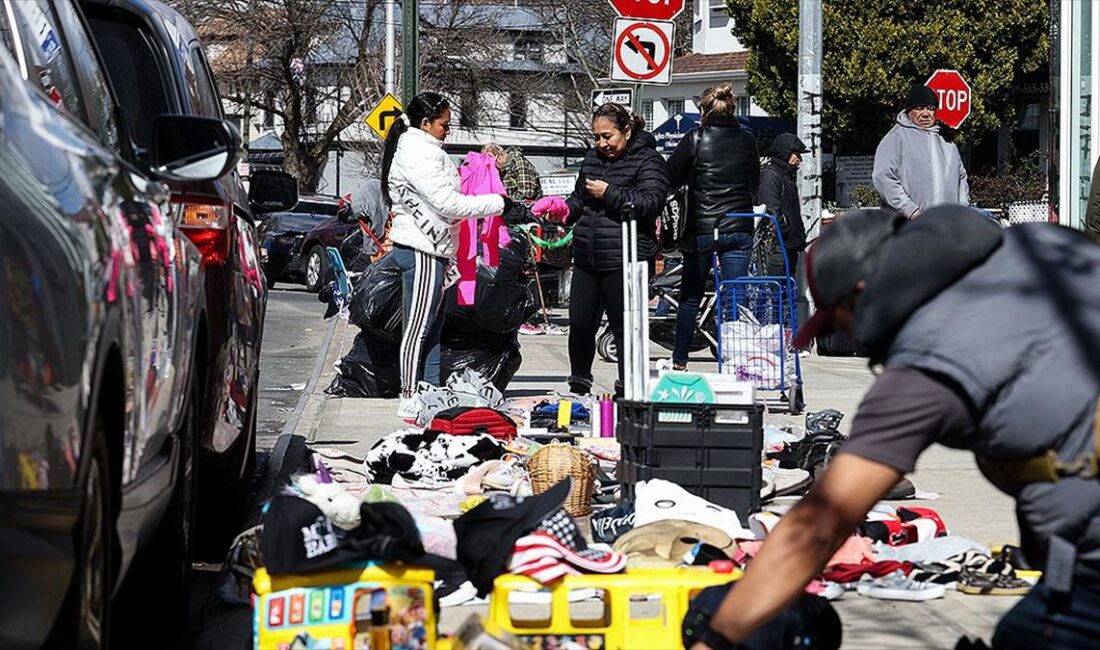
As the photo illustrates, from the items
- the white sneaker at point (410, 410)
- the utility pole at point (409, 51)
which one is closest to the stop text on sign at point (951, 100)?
the utility pole at point (409, 51)

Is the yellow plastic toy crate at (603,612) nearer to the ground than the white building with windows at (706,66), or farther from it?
nearer to the ground

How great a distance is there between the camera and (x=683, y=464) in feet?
22.7

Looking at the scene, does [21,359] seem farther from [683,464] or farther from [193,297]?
[683,464]

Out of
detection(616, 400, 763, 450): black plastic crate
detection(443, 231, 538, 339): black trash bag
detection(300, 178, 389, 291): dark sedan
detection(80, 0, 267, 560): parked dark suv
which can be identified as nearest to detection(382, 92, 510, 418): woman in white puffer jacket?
detection(443, 231, 538, 339): black trash bag

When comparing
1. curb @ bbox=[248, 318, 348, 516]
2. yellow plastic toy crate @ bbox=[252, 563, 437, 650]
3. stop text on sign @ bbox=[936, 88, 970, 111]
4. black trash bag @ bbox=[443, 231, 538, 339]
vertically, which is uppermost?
stop text on sign @ bbox=[936, 88, 970, 111]

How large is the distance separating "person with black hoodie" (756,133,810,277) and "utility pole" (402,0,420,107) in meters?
3.14

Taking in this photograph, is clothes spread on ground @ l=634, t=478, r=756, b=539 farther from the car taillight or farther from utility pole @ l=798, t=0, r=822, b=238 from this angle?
utility pole @ l=798, t=0, r=822, b=238

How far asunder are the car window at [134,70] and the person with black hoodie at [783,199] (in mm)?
8782

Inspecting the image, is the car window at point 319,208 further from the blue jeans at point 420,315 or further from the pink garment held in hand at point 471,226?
the blue jeans at point 420,315

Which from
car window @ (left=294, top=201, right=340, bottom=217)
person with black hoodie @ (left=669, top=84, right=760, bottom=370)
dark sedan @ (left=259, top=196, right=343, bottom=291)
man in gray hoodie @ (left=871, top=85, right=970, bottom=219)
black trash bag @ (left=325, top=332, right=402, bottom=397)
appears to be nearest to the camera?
man in gray hoodie @ (left=871, top=85, right=970, bottom=219)

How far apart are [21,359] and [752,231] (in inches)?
361

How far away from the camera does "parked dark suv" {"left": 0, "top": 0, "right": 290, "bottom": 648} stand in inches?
126

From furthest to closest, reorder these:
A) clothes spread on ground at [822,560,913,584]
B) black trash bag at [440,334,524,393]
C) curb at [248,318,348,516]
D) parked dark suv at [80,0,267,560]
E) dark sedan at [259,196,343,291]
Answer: dark sedan at [259,196,343,291]
black trash bag at [440,334,524,393]
curb at [248,318,348,516]
parked dark suv at [80,0,267,560]
clothes spread on ground at [822,560,913,584]

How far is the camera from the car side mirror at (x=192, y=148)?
17.7 feet
